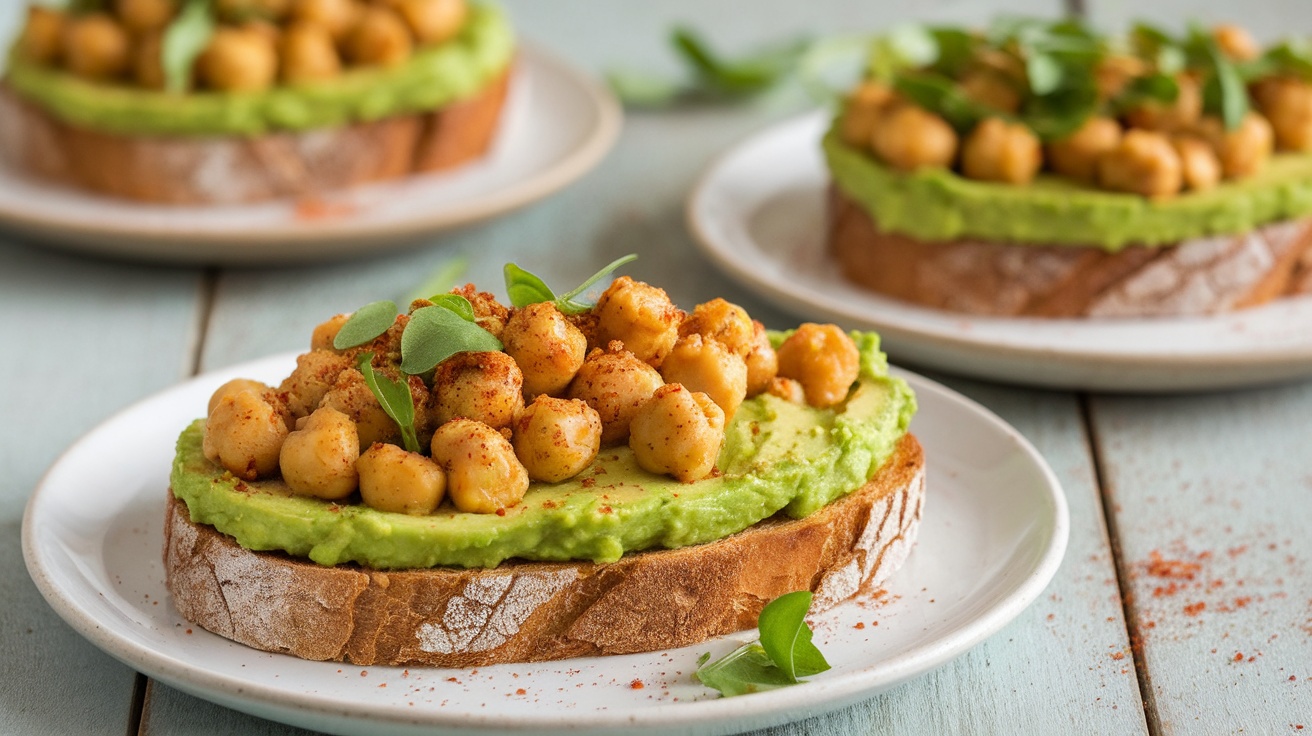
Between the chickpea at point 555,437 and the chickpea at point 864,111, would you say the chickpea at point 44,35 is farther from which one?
the chickpea at point 555,437

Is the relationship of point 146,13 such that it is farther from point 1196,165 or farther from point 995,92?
point 1196,165

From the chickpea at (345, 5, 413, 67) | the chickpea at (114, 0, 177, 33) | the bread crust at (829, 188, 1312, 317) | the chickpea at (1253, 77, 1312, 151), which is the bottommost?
the chickpea at (114, 0, 177, 33)

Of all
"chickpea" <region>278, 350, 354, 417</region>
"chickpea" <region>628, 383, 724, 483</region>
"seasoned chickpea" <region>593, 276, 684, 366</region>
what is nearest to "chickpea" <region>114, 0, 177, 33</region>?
"chickpea" <region>278, 350, 354, 417</region>

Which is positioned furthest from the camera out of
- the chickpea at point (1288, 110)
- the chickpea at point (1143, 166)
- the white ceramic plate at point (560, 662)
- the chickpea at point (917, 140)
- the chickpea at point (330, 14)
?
the chickpea at point (330, 14)

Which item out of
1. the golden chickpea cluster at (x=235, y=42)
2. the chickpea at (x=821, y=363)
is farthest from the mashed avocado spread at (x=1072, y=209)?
the golden chickpea cluster at (x=235, y=42)

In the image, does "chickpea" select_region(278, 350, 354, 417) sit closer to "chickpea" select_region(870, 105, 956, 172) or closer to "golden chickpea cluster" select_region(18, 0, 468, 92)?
"chickpea" select_region(870, 105, 956, 172)

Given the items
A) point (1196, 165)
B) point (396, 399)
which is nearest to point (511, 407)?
point (396, 399)
